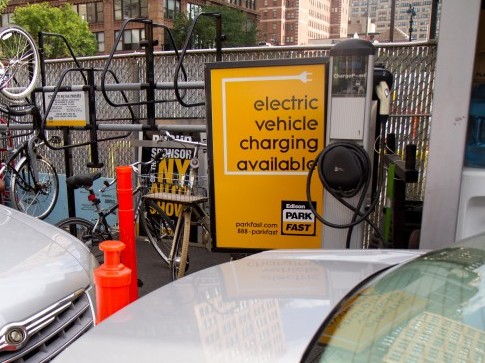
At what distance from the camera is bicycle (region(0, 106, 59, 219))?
581 cm

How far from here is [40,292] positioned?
2322mm

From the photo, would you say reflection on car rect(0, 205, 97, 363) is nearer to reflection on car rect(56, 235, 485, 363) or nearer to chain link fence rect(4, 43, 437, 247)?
reflection on car rect(56, 235, 485, 363)

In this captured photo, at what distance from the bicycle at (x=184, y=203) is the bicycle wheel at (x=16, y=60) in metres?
2.19

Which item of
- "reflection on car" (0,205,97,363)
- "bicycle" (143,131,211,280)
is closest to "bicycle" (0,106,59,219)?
"bicycle" (143,131,211,280)

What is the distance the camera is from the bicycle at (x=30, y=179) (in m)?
5.81

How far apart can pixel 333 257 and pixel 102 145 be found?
16.5ft

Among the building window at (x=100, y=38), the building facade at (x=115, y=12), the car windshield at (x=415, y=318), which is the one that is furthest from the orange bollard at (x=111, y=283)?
the building window at (x=100, y=38)

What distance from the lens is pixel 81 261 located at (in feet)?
9.08

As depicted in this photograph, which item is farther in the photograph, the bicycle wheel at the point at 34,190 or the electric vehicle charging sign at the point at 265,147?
the bicycle wheel at the point at 34,190

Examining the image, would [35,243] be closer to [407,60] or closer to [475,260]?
[475,260]

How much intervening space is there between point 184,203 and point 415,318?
2969 millimetres

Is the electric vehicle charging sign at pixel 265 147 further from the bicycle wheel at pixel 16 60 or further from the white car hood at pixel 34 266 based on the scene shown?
the bicycle wheel at pixel 16 60

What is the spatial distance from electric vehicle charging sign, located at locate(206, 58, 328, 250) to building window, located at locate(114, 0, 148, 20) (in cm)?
4479

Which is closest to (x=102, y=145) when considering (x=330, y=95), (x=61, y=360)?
(x=330, y=95)
